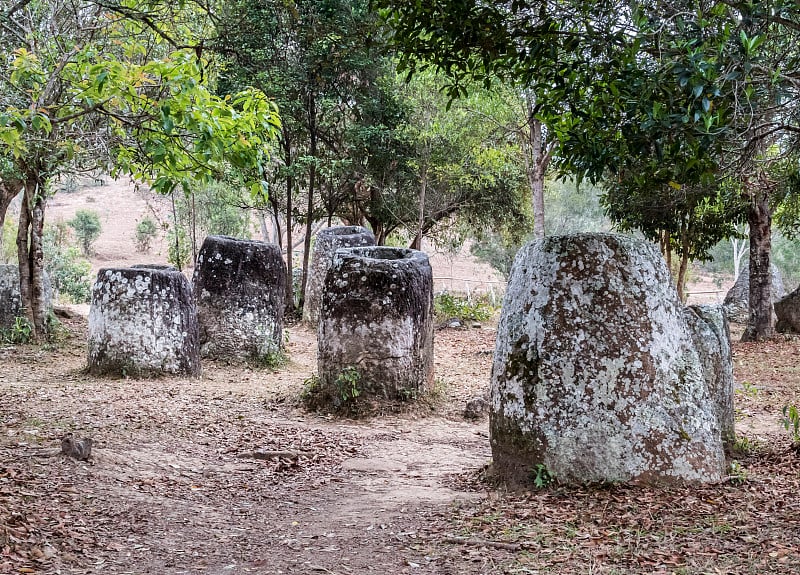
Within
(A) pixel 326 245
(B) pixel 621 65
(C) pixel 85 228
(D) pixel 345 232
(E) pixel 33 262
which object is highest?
(C) pixel 85 228

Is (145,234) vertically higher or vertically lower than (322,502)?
higher

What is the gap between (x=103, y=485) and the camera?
524cm

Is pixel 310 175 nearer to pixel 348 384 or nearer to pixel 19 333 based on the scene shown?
pixel 19 333

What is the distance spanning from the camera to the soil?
383 centimetres

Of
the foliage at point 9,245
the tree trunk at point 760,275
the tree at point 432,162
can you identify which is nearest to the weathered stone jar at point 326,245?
the tree at point 432,162

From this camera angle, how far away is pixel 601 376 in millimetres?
4742

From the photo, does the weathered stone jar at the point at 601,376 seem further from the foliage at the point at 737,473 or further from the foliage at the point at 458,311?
the foliage at the point at 458,311

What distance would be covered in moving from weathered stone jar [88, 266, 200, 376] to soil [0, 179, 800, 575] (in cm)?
70

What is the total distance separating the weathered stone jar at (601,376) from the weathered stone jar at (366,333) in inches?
134

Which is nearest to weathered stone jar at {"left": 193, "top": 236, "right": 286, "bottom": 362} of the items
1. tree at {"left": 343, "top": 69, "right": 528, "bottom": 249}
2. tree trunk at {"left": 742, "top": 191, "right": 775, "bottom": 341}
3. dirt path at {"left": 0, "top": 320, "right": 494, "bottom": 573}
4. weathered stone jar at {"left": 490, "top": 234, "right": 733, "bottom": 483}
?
dirt path at {"left": 0, "top": 320, "right": 494, "bottom": 573}

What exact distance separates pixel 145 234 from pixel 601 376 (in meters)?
42.9

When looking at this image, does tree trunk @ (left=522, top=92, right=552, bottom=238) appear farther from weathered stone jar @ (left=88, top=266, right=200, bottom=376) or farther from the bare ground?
weathered stone jar @ (left=88, top=266, right=200, bottom=376)

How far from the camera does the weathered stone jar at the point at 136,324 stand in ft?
31.4

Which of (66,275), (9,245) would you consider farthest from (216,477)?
(9,245)
